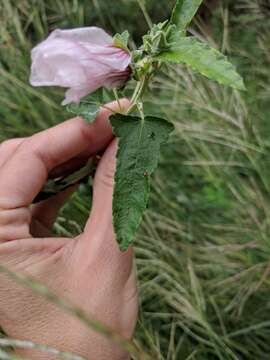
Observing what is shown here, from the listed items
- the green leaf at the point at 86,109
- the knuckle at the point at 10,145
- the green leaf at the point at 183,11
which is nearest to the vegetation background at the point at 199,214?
the knuckle at the point at 10,145

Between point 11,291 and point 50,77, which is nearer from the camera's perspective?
point 50,77

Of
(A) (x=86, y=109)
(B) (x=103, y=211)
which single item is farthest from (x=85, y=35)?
(B) (x=103, y=211)

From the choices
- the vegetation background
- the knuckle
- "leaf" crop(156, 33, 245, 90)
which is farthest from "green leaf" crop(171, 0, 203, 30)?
the vegetation background

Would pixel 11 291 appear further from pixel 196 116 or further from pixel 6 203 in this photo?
pixel 196 116

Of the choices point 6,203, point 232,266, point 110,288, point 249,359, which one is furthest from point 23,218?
point 249,359

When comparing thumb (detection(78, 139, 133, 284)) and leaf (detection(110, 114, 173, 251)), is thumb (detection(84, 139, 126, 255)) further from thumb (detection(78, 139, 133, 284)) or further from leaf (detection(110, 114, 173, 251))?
leaf (detection(110, 114, 173, 251))

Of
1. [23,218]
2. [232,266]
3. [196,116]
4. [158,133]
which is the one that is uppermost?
[158,133]

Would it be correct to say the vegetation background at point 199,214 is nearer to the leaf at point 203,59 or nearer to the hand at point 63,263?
the hand at point 63,263
